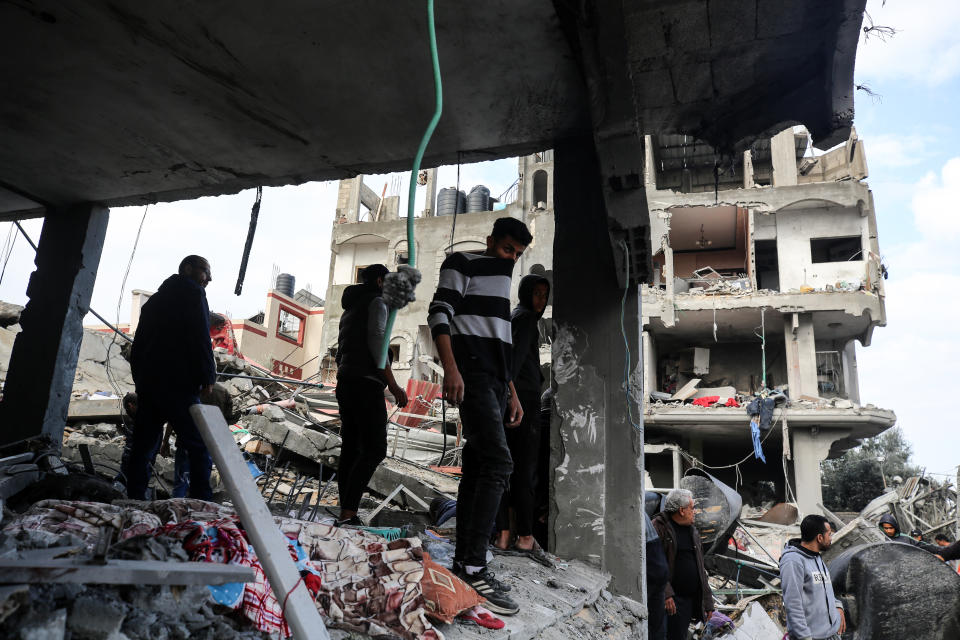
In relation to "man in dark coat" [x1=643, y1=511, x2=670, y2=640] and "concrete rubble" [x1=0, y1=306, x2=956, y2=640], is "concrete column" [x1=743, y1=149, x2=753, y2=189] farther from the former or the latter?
"man in dark coat" [x1=643, y1=511, x2=670, y2=640]

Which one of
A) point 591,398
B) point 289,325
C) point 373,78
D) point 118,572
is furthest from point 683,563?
point 289,325

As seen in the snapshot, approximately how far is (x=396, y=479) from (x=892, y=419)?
1669cm

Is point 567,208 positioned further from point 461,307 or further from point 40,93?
point 40,93

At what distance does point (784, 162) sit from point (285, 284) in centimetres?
3026

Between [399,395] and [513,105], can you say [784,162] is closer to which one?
[513,105]

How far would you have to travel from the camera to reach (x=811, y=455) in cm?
1855

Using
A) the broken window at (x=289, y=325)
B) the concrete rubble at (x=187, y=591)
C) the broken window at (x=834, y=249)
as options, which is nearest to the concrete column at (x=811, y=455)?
the broken window at (x=834, y=249)

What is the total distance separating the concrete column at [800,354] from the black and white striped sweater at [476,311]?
1893 cm

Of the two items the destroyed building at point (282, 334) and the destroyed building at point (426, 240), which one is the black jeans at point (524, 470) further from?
the destroyed building at point (282, 334)

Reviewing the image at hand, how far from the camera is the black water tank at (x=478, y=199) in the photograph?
3088 centimetres

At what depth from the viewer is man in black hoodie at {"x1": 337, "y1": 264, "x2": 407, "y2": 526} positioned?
399 cm

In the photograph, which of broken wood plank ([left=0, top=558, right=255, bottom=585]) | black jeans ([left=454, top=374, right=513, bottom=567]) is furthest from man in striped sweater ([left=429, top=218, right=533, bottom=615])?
broken wood plank ([left=0, top=558, right=255, bottom=585])

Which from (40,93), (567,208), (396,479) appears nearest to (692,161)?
(396,479)

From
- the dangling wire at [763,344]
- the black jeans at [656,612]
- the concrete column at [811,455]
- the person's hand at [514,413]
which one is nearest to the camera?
the person's hand at [514,413]
